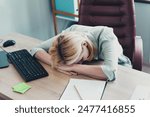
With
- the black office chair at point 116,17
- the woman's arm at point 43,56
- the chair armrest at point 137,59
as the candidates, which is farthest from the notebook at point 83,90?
the black office chair at point 116,17

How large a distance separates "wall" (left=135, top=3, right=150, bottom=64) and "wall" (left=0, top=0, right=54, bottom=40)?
1.00m

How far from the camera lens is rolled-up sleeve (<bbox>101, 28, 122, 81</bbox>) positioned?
133 cm

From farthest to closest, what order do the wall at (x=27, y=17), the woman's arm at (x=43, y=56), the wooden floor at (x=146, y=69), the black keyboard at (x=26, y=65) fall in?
1. the wooden floor at (x=146, y=69)
2. the wall at (x=27, y=17)
3. the woman's arm at (x=43, y=56)
4. the black keyboard at (x=26, y=65)

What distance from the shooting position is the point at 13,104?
48.6 inches

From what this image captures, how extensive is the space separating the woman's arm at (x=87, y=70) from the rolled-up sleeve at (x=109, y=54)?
26 mm

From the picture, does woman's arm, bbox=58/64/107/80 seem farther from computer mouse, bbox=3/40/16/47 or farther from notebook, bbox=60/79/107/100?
computer mouse, bbox=3/40/16/47

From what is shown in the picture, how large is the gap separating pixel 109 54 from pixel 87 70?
15cm

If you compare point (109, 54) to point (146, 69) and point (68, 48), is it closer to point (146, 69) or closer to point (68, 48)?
point (68, 48)

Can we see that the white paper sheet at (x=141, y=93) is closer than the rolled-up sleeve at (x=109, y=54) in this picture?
Yes

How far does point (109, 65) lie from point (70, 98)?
0.29m

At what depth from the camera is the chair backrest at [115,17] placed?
1848mm

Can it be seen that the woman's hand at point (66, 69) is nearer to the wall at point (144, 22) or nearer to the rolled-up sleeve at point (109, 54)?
the rolled-up sleeve at point (109, 54)

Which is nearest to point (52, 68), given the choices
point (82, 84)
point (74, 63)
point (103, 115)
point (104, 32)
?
point (74, 63)

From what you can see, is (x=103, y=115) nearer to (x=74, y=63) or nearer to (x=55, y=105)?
(x=55, y=105)
